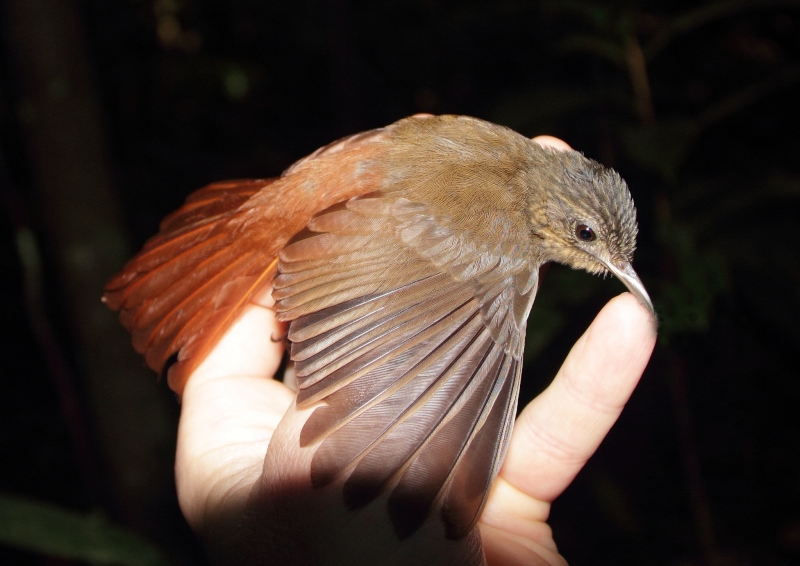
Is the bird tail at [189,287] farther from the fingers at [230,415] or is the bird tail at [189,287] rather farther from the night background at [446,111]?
the night background at [446,111]

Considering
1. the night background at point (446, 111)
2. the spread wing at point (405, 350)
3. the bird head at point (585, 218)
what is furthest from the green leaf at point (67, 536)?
the bird head at point (585, 218)

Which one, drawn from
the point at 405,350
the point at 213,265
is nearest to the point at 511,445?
the point at 405,350

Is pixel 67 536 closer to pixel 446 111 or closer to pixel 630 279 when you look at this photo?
pixel 630 279

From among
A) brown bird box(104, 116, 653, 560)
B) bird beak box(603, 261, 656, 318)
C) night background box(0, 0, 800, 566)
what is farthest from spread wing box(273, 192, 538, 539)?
night background box(0, 0, 800, 566)

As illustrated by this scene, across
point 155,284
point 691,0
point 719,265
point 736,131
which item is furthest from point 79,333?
point 691,0

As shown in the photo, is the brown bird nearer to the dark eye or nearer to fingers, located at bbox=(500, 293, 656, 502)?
the dark eye

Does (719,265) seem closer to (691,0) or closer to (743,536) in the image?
(691,0)
